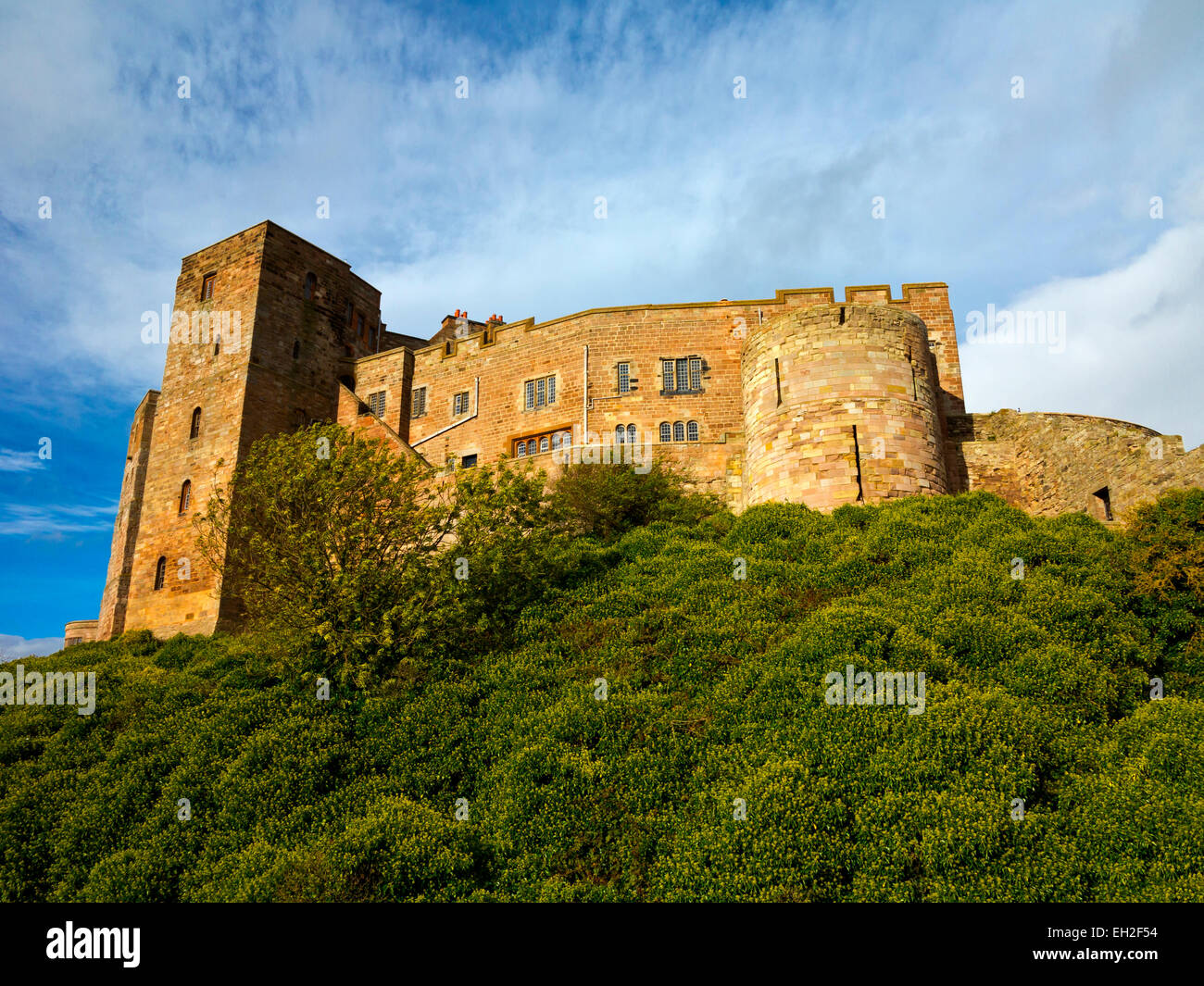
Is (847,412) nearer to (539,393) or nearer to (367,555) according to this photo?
(367,555)

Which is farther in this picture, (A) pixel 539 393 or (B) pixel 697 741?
(A) pixel 539 393

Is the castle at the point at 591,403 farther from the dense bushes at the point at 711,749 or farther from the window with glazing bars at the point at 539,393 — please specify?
the dense bushes at the point at 711,749

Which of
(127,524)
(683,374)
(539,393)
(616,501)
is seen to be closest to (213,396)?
(127,524)

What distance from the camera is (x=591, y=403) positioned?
31578mm

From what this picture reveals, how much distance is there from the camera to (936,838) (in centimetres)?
1034

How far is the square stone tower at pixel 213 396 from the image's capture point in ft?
96.9

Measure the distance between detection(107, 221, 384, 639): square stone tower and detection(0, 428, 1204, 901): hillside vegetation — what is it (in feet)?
30.9

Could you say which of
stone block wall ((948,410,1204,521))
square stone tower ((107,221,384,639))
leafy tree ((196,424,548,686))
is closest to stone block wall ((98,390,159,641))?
square stone tower ((107,221,384,639))

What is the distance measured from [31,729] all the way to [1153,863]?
2125 centimetres

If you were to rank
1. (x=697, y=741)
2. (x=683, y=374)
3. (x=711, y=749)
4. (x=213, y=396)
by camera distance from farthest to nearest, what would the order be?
(x=683, y=374), (x=213, y=396), (x=697, y=741), (x=711, y=749)

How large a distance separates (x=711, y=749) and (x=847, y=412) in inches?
490

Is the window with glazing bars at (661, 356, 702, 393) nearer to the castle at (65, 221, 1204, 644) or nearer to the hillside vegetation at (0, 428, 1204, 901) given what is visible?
the castle at (65, 221, 1204, 644)

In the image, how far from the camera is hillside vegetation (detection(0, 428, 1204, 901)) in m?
10.7
